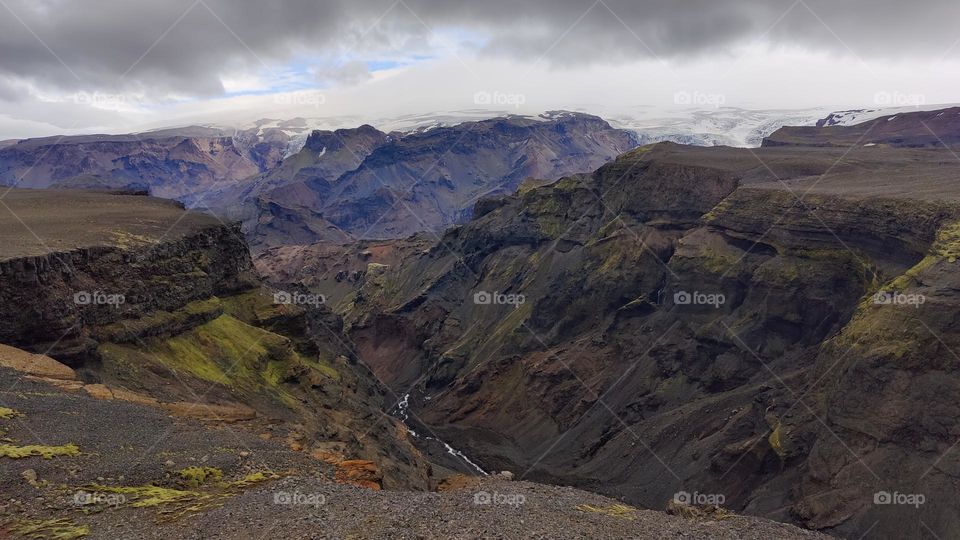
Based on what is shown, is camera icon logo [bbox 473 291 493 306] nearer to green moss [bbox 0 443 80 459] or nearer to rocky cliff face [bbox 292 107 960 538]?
rocky cliff face [bbox 292 107 960 538]

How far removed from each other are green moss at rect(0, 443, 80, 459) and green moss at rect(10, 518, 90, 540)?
184 inches

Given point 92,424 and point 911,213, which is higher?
point 911,213

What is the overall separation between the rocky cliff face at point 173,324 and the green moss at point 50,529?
1225cm

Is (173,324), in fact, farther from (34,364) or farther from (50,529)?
(50,529)

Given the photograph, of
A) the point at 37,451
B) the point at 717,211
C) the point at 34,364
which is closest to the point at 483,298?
the point at 717,211

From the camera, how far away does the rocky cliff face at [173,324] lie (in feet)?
129

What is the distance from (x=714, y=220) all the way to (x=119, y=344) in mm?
90577

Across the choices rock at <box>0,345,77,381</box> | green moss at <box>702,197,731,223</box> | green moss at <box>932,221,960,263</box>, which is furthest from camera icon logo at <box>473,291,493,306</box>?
rock at <box>0,345,77,381</box>

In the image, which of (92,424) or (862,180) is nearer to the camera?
(92,424)

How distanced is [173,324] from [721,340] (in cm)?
7481

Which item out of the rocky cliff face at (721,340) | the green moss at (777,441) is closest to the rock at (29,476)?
the rocky cliff face at (721,340)

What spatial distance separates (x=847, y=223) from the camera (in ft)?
267

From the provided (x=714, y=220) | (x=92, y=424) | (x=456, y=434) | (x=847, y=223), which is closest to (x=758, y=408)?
(x=847, y=223)

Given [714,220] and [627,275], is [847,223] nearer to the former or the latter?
[714,220]
